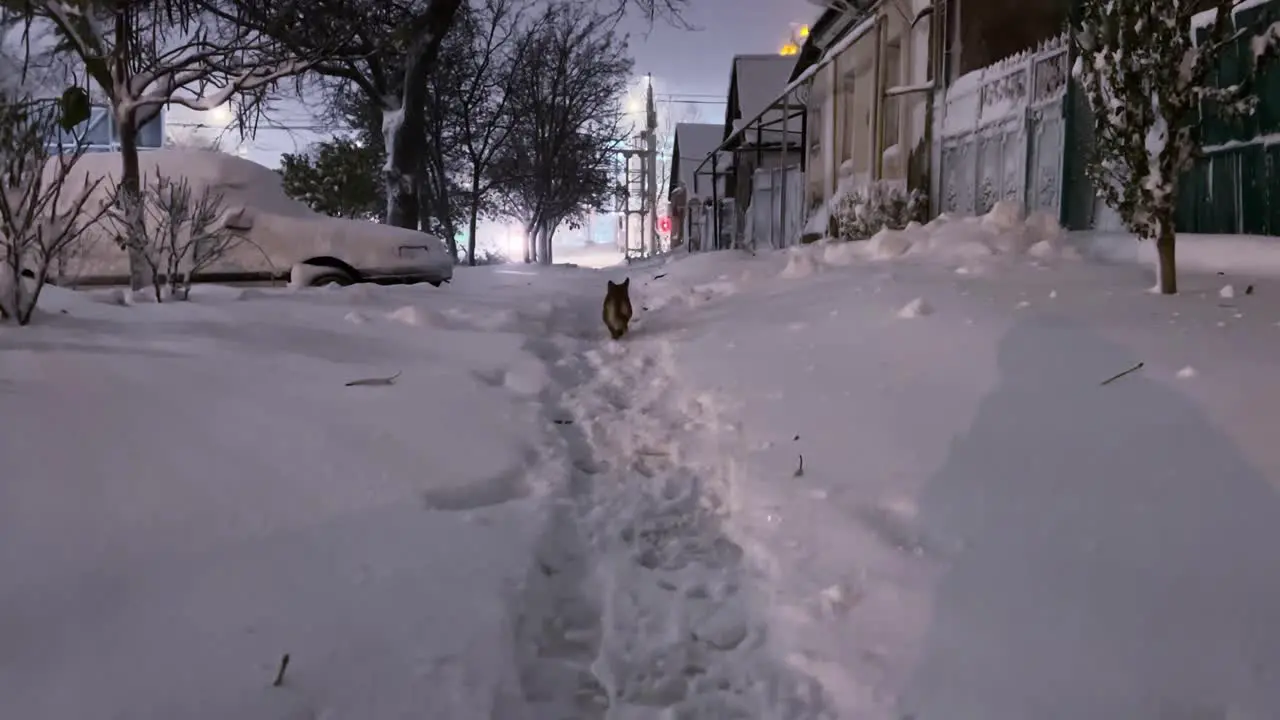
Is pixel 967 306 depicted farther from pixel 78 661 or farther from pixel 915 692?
pixel 78 661

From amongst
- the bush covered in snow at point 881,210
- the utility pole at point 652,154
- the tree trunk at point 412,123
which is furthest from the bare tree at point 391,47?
the utility pole at point 652,154

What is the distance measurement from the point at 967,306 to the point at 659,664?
3.75 meters

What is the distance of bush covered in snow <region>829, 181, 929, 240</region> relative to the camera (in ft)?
Result: 39.2

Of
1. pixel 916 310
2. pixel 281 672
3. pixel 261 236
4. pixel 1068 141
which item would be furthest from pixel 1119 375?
pixel 261 236

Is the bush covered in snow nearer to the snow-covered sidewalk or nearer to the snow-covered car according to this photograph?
the snow-covered car

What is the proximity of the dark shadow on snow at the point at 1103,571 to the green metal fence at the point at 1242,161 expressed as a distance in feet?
12.2

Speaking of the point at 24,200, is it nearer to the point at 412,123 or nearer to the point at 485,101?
the point at 412,123

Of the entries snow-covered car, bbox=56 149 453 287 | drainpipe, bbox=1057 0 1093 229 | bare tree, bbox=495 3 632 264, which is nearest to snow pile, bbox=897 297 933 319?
drainpipe, bbox=1057 0 1093 229

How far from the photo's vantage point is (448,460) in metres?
3.44

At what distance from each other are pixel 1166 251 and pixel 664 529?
3.78 metres

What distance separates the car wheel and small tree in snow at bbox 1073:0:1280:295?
7033mm

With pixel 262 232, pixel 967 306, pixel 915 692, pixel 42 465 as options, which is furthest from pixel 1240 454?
pixel 262 232

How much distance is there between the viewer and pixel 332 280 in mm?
9172

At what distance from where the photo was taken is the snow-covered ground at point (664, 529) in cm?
202
